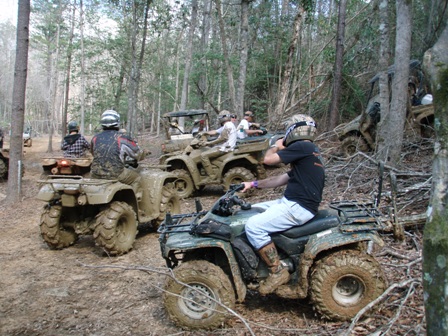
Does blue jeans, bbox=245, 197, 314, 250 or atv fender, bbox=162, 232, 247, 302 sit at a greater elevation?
blue jeans, bbox=245, 197, 314, 250

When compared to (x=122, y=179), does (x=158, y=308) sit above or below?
A: below

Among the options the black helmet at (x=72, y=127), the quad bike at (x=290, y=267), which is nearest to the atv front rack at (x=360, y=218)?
the quad bike at (x=290, y=267)

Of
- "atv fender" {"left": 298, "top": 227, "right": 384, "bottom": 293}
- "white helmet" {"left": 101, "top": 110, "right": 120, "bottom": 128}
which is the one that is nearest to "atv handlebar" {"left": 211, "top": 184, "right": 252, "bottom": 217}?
"atv fender" {"left": 298, "top": 227, "right": 384, "bottom": 293}

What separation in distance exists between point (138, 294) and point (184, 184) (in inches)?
210

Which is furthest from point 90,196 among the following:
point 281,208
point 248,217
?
point 281,208

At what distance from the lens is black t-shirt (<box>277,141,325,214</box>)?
353cm

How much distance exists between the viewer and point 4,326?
12.4 feet

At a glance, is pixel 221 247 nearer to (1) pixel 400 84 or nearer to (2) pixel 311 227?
(2) pixel 311 227

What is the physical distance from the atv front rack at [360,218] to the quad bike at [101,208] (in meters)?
3.17

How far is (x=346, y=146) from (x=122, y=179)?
6.51 meters

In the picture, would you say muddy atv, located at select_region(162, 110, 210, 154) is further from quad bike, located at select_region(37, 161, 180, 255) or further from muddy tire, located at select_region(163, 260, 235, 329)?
muddy tire, located at select_region(163, 260, 235, 329)

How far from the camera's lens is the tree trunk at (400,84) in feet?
23.5

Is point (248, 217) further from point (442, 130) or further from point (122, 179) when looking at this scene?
point (122, 179)

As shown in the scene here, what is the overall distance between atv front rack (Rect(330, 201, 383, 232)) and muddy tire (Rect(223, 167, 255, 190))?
5079 mm
